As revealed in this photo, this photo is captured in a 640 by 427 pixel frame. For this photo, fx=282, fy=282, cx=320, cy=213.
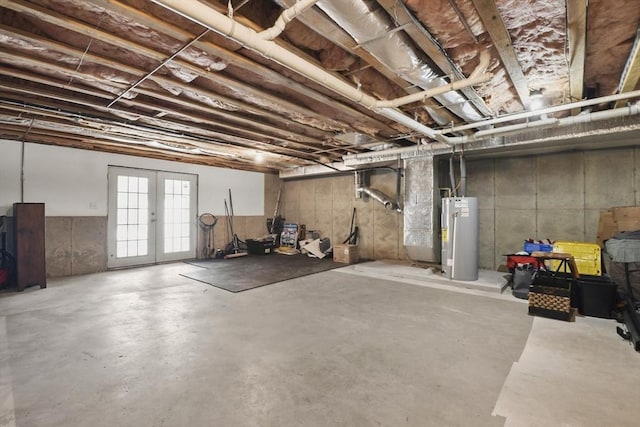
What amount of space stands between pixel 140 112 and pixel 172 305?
248cm

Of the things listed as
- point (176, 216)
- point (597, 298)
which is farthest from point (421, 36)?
point (176, 216)

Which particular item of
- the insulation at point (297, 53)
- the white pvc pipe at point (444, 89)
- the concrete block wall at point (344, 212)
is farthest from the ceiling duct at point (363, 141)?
the white pvc pipe at point (444, 89)

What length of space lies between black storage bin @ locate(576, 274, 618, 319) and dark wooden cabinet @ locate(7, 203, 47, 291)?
7.27 metres

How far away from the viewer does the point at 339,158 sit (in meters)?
6.66

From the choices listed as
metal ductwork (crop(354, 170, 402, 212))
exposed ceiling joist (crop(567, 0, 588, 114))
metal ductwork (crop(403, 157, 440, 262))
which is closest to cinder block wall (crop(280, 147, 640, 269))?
metal ductwork (crop(354, 170, 402, 212))

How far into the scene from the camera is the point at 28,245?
4.20 metres

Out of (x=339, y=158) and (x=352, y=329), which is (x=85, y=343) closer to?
(x=352, y=329)

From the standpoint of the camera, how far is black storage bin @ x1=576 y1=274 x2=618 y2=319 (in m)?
3.06

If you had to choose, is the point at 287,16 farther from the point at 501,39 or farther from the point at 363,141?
the point at 363,141

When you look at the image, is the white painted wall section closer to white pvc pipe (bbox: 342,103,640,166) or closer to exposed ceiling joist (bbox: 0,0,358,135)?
exposed ceiling joist (bbox: 0,0,358,135)

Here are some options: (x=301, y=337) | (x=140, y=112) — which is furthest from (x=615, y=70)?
(x=140, y=112)

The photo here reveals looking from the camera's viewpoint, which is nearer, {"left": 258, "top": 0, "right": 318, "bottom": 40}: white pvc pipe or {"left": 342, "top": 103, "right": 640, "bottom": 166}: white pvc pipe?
{"left": 258, "top": 0, "right": 318, "bottom": 40}: white pvc pipe

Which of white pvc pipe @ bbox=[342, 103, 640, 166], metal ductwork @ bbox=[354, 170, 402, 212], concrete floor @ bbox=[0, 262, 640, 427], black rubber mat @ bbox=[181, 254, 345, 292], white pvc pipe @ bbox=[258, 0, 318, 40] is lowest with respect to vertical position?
concrete floor @ bbox=[0, 262, 640, 427]

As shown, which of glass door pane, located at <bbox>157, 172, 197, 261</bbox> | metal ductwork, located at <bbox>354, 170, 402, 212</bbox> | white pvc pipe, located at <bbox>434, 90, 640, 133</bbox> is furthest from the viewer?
glass door pane, located at <bbox>157, 172, 197, 261</bbox>
